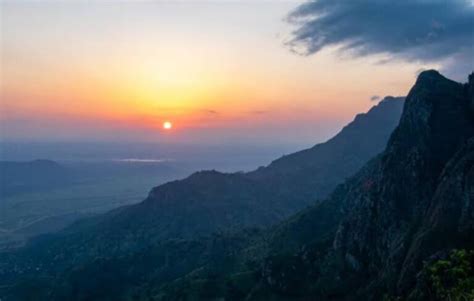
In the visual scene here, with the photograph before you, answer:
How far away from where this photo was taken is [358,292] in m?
158

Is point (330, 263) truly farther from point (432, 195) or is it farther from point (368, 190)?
point (432, 195)

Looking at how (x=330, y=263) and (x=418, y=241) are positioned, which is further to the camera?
(x=330, y=263)

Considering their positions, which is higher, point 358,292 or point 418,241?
point 418,241

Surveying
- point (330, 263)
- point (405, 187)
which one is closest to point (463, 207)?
point (405, 187)

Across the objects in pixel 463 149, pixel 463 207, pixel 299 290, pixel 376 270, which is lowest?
pixel 299 290

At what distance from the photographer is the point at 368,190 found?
19700cm

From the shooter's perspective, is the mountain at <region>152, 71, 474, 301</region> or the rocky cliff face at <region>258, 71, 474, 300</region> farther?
the rocky cliff face at <region>258, 71, 474, 300</region>

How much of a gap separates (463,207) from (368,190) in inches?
2718

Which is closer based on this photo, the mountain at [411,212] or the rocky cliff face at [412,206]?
the mountain at [411,212]

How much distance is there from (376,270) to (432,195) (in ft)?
116

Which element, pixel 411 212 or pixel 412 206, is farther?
pixel 412 206

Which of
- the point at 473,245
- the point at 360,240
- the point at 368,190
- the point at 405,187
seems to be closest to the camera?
the point at 473,245

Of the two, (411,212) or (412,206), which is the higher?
(412,206)

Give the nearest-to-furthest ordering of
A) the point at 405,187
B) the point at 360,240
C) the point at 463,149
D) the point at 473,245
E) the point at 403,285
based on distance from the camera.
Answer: the point at 473,245 → the point at 403,285 → the point at 463,149 → the point at 405,187 → the point at 360,240
